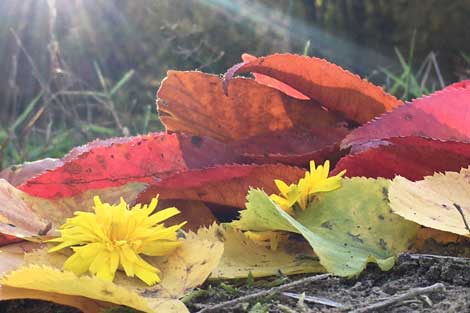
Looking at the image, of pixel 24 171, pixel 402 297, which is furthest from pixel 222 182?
pixel 24 171

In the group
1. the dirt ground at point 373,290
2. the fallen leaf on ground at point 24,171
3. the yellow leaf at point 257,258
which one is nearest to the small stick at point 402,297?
the dirt ground at point 373,290

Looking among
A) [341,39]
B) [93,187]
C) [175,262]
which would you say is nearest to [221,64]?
[341,39]

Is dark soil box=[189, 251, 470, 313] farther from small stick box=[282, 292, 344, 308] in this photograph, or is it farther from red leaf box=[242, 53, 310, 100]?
red leaf box=[242, 53, 310, 100]

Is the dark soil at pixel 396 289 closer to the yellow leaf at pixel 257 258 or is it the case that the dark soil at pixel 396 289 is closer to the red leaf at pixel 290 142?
the yellow leaf at pixel 257 258

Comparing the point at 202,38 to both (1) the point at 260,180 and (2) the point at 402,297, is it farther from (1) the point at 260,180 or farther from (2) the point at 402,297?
(2) the point at 402,297

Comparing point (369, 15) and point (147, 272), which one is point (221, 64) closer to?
point (369, 15)

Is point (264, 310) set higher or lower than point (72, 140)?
higher
